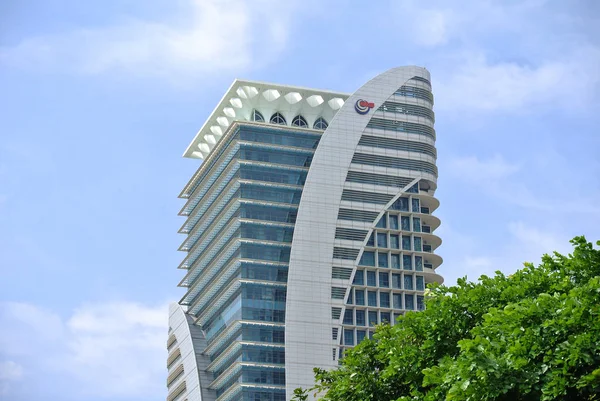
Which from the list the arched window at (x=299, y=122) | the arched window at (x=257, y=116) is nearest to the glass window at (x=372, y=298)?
the arched window at (x=299, y=122)

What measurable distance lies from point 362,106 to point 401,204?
14.3 m

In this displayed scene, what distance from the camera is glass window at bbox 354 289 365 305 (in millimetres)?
138000

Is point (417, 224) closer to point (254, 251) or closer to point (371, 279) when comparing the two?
point (371, 279)

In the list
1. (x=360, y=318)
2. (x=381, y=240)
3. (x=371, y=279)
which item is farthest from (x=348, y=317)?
(x=381, y=240)

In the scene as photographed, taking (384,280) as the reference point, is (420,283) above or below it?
above

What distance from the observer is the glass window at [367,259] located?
140 meters

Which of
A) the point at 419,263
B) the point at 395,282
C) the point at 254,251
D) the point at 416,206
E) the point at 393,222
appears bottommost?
the point at 395,282

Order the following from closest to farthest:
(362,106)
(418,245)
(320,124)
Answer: (418,245) → (362,106) → (320,124)

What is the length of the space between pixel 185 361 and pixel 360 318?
28439 mm

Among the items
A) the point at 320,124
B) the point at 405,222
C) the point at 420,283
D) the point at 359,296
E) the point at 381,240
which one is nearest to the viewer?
the point at 359,296

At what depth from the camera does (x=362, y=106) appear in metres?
146

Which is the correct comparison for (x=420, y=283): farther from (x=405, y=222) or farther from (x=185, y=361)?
(x=185, y=361)

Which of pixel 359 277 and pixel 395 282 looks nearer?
pixel 359 277

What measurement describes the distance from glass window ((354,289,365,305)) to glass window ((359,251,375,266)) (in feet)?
12.0
